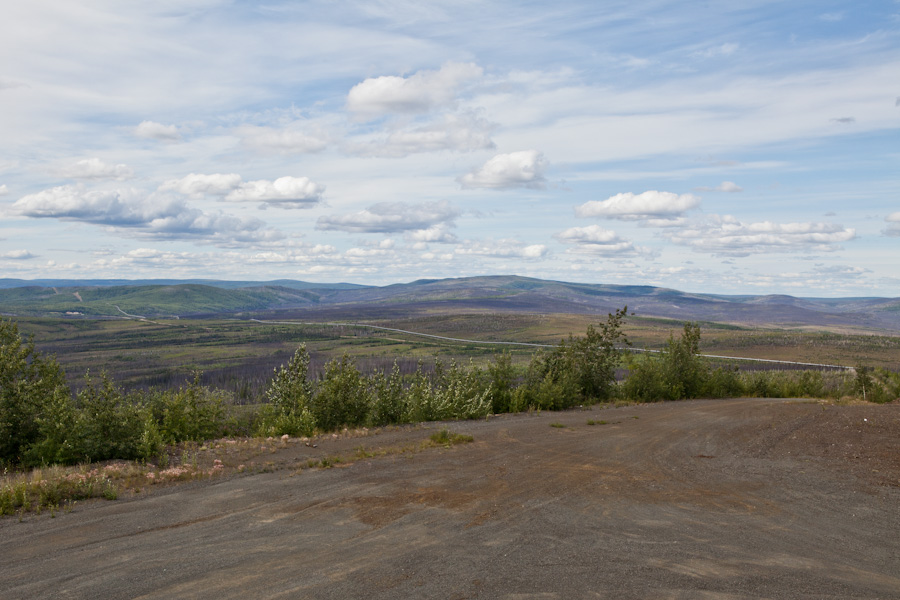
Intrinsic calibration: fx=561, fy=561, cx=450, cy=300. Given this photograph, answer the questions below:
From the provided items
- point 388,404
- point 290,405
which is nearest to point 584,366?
point 388,404

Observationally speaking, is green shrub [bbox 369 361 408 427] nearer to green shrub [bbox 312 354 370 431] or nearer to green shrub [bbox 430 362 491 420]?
green shrub [bbox 312 354 370 431]

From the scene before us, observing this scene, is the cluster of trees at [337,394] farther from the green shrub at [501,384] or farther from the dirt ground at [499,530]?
the dirt ground at [499,530]

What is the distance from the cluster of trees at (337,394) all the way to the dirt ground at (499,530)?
14.2ft

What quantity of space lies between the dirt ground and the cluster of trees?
433 centimetres

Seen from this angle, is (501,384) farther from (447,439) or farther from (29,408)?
(29,408)

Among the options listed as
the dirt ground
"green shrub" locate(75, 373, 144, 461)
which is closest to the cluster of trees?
"green shrub" locate(75, 373, 144, 461)

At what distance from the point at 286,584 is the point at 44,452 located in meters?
11.2

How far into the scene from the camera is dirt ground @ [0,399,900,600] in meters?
8.14

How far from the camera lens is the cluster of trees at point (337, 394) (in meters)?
15.8

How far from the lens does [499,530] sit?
1041 centimetres

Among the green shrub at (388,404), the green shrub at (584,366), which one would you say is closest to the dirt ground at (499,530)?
the green shrub at (388,404)

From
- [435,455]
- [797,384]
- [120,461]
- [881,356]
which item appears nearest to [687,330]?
[797,384]

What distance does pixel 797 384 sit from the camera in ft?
135

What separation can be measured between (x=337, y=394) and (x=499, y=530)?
14236mm
